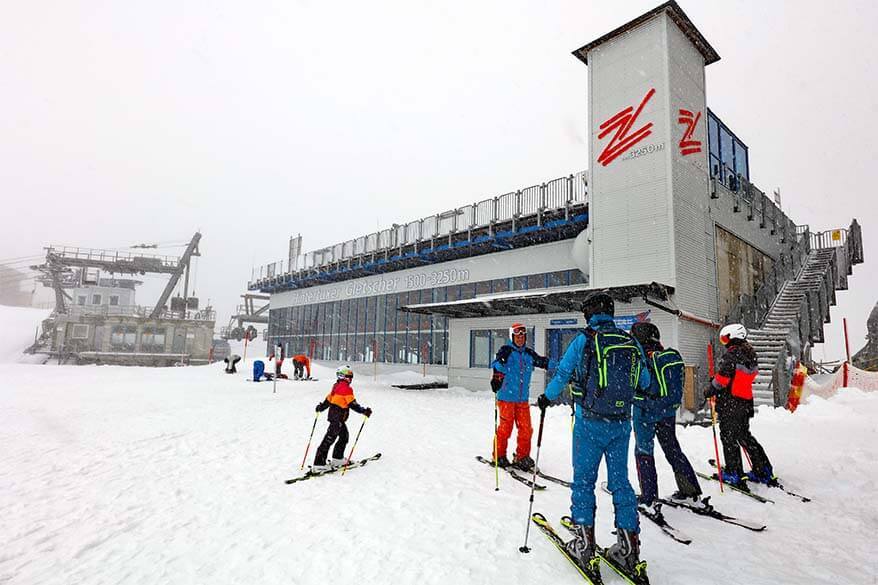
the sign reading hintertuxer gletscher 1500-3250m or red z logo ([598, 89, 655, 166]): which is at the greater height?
red z logo ([598, 89, 655, 166])

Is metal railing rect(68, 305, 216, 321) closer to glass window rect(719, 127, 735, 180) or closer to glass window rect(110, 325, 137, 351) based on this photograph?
glass window rect(110, 325, 137, 351)

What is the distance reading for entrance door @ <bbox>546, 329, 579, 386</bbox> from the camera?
1537cm

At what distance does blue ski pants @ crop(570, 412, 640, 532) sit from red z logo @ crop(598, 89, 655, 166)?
532 inches

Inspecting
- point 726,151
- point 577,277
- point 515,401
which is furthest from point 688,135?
point 515,401

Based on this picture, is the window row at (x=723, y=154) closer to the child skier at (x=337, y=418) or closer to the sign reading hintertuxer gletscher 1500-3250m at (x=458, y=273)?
the sign reading hintertuxer gletscher 1500-3250m at (x=458, y=273)

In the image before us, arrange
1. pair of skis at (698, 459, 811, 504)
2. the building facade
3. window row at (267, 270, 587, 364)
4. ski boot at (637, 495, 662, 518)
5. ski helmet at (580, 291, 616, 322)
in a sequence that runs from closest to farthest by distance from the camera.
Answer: ski helmet at (580, 291, 616, 322)
ski boot at (637, 495, 662, 518)
pair of skis at (698, 459, 811, 504)
the building facade
window row at (267, 270, 587, 364)

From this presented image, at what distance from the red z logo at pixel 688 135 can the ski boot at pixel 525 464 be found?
1253 centimetres

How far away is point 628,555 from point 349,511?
9.21 ft

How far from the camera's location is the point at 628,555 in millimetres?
3283

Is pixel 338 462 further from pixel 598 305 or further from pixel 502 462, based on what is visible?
pixel 598 305

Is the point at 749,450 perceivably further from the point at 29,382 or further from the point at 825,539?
the point at 29,382

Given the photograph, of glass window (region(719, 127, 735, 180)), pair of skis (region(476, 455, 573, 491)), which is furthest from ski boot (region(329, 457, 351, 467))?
glass window (region(719, 127, 735, 180))

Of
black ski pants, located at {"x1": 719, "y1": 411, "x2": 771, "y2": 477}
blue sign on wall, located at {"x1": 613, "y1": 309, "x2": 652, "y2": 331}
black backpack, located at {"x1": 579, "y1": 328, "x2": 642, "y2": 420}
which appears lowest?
black ski pants, located at {"x1": 719, "y1": 411, "x2": 771, "y2": 477}

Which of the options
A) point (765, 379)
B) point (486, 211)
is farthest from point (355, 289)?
point (765, 379)
